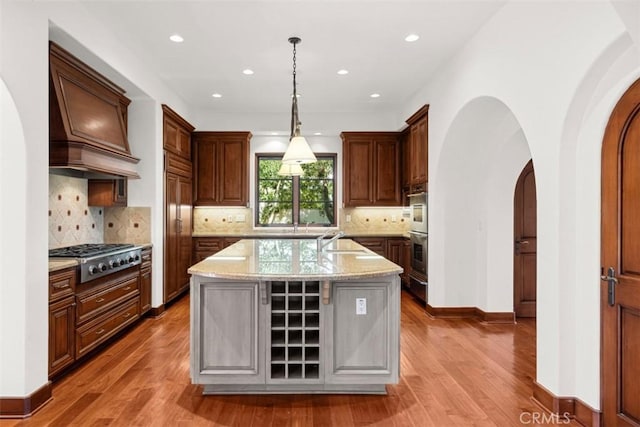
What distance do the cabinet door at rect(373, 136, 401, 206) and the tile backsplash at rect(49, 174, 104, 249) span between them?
4243 mm

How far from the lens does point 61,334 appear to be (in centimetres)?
316

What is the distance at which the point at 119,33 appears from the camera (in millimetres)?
3914

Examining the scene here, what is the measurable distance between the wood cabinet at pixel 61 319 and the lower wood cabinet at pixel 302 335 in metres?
1.10

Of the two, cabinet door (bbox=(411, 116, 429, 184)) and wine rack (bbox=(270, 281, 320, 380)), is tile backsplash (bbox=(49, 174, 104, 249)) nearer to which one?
wine rack (bbox=(270, 281, 320, 380))

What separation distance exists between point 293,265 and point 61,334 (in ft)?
6.23

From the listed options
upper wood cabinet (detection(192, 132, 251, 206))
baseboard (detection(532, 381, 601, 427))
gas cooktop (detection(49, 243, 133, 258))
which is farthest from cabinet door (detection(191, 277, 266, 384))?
upper wood cabinet (detection(192, 132, 251, 206))

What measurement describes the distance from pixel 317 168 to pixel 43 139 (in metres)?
5.07

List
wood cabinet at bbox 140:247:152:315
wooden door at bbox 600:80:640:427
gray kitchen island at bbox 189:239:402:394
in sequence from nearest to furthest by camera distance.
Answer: wooden door at bbox 600:80:640:427 < gray kitchen island at bbox 189:239:402:394 < wood cabinet at bbox 140:247:152:315

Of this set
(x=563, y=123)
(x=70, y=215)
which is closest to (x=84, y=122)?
(x=70, y=215)

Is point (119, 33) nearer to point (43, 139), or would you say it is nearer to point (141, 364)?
point (43, 139)

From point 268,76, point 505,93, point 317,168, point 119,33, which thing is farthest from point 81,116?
point 317,168

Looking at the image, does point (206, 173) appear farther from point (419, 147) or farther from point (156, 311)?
point (419, 147)

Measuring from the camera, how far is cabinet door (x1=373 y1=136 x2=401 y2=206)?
23.1 feet

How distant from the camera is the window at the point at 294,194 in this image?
24.7 feet
